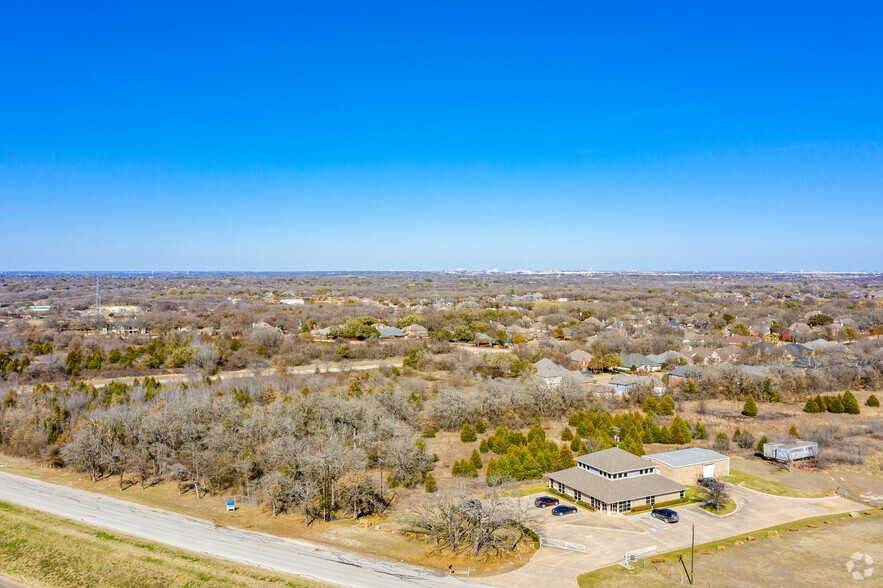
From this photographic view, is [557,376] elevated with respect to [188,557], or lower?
elevated

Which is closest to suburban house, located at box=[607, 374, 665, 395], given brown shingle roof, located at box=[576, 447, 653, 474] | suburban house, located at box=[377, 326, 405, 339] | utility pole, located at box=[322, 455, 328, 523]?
brown shingle roof, located at box=[576, 447, 653, 474]

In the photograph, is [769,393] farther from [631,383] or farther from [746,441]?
[746,441]

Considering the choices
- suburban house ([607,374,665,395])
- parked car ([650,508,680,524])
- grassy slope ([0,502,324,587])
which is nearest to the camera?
grassy slope ([0,502,324,587])

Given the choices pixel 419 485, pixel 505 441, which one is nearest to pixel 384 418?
pixel 419 485

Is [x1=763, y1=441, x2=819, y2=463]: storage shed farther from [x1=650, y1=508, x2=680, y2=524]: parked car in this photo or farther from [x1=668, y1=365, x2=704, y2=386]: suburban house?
[x1=668, y1=365, x2=704, y2=386]: suburban house

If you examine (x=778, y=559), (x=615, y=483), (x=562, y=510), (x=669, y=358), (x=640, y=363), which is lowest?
(x=562, y=510)

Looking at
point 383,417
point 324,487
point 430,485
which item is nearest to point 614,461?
point 430,485

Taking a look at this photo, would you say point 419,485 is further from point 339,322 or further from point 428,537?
point 339,322
